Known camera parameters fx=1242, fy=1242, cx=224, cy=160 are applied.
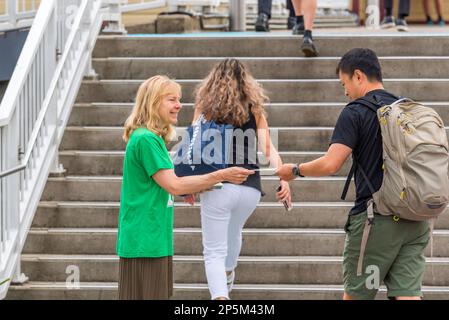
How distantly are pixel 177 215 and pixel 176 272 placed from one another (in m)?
0.60

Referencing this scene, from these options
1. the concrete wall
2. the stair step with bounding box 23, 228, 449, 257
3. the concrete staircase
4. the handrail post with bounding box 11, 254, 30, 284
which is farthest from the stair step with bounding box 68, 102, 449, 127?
the handrail post with bounding box 11, 254, 30, 284

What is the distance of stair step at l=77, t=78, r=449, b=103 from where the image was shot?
1077cm

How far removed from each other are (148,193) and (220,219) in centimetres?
112

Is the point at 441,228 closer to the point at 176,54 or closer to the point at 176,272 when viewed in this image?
the point at 176,272

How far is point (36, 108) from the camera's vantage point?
9.60 meters

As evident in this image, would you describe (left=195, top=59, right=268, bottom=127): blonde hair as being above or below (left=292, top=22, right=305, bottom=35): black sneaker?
below

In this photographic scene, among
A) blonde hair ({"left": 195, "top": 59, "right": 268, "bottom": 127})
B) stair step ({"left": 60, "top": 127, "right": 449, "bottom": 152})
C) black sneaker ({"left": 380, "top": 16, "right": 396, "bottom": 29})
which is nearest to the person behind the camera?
blonde hair ({"left": 195, "top": 59, "right": 268, "bottom": 127})

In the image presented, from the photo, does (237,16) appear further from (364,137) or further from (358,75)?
(364,137)

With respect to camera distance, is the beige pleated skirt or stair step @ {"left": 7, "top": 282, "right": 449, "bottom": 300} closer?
the beige pleated skirt

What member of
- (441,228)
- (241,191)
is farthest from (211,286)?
(441,228)

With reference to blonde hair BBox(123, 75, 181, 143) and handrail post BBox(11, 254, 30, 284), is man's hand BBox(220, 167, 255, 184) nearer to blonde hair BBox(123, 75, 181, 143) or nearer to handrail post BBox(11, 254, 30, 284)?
blonde hair BBox(123, 75, 181, 143)

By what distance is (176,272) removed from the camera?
918 centimetres

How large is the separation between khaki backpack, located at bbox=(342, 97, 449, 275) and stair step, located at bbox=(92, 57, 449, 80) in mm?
4376

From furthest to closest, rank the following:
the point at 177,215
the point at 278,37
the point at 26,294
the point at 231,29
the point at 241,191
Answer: the point at 231,29, the point at 278,37, the point at 177,215, the point at 26,294, the point at 241,191
